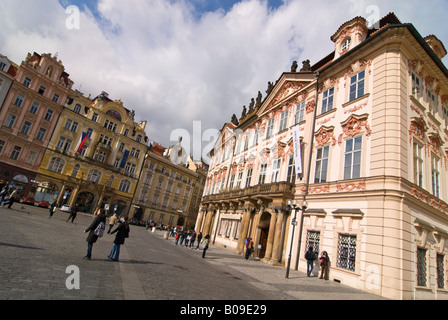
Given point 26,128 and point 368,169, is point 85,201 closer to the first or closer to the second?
point 26,128

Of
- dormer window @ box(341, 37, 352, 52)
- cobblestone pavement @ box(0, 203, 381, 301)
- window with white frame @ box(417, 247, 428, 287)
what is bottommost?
cobblestone pavement @ box(0, 203, 381, 301)

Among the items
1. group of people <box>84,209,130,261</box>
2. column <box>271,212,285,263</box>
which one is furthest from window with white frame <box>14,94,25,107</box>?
column <box>271,212,285,263</box>

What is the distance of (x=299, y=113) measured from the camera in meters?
23.0

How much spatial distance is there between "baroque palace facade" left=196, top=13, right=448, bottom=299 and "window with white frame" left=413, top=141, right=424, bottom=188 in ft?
0.23

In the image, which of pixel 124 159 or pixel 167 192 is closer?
pixel 124 159

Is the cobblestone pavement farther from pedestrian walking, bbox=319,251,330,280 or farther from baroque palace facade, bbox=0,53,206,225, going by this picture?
baroque palace facade, bbox=0,53,206,225

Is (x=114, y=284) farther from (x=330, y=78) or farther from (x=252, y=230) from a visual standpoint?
(x=330, y=78)

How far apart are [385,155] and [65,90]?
52606 millimetres

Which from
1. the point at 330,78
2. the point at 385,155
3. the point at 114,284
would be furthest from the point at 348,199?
the point at 114,284

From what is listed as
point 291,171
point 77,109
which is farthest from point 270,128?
point 77,109

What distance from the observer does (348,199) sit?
50.1 feet

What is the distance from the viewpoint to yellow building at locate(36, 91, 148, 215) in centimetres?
4628

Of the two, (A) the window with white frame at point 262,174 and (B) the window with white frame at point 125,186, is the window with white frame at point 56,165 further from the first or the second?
(A) the window with white frame at point 262,174

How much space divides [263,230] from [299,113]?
11.5 meters
